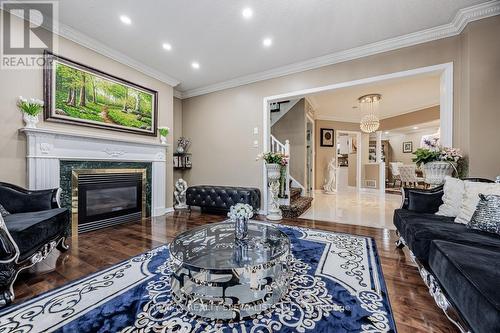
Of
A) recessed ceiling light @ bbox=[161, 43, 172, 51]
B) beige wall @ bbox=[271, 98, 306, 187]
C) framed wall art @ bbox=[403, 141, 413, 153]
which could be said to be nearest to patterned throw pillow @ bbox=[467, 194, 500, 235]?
beige wall @ bbox=[271, 98, 306, 187]

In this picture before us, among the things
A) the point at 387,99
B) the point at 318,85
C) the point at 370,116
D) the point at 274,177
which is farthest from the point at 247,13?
the point at 387,99

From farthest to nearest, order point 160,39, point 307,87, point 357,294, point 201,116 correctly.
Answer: point 201,116 < point 307,87 < point 160,39 < point 357,294

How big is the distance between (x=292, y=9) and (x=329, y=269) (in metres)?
3.08

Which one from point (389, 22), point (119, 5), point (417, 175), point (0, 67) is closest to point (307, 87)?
point (389, 22)

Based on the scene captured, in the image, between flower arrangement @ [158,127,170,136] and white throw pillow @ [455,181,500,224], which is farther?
flower arrangement @ [158,127,170,136]

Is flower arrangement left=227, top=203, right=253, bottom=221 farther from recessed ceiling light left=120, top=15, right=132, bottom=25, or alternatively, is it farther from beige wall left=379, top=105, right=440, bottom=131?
beige wall left=379, top=105, right=440, bottom=131

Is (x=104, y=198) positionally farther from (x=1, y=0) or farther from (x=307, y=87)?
(x=307, y=87)

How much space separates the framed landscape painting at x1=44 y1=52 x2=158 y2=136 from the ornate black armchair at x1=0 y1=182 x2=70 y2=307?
1226 mm

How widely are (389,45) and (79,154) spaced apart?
521 cm

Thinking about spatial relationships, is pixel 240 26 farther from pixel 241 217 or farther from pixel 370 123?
pixel 370 123

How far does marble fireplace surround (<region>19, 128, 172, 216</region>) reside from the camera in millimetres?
2758

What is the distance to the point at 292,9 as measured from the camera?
262 centimetres

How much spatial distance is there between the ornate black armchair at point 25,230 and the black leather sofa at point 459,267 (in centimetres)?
295

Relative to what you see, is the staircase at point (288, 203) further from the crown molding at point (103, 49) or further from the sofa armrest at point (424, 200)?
the crown molding at point (103, 49)
